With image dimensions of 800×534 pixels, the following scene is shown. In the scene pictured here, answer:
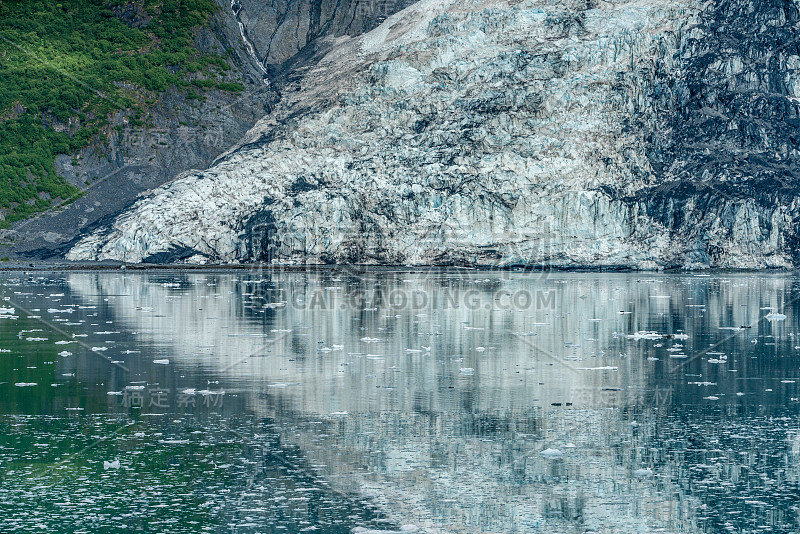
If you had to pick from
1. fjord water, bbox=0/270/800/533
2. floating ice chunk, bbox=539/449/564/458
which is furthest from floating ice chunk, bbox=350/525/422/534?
floating ice chunk, bbox=539/449/564/458

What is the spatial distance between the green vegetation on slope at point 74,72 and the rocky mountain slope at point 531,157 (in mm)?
11151

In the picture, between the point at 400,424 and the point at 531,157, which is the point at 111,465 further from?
the point at 531,157

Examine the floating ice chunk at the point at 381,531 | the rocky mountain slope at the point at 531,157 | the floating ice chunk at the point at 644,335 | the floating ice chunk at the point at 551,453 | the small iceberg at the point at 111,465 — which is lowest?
the floating ice chunk at the point at 381,531

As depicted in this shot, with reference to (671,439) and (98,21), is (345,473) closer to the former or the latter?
(671,439)

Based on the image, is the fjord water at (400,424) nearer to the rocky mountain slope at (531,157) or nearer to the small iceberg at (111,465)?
the small iceberg at (111,465)

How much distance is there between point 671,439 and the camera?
451 inches

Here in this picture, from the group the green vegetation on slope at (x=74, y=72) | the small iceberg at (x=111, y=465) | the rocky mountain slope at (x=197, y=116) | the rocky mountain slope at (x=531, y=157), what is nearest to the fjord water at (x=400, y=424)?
the small iceberg at (x=111, y=465)

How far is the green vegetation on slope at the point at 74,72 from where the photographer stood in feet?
246

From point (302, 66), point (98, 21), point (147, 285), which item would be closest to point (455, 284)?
point (147, 285)

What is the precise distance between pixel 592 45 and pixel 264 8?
118 feet

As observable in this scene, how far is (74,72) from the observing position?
82.4 meters

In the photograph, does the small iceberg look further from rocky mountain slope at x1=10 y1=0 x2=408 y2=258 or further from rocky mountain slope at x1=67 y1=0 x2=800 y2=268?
rocky mountain slope at x1=10 y1=0 x2=408 y2=258

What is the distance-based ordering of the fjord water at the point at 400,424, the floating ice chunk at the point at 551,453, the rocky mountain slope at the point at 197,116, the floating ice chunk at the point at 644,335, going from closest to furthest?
the fjord water at the point at 400,424, the floating ice chunk at the point at 551,453, the floating ice chunk at the point at 644,335, the rocky mountain slope at the point at 197,116

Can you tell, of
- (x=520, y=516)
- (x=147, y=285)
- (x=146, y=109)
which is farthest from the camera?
(x=146, y=109)
